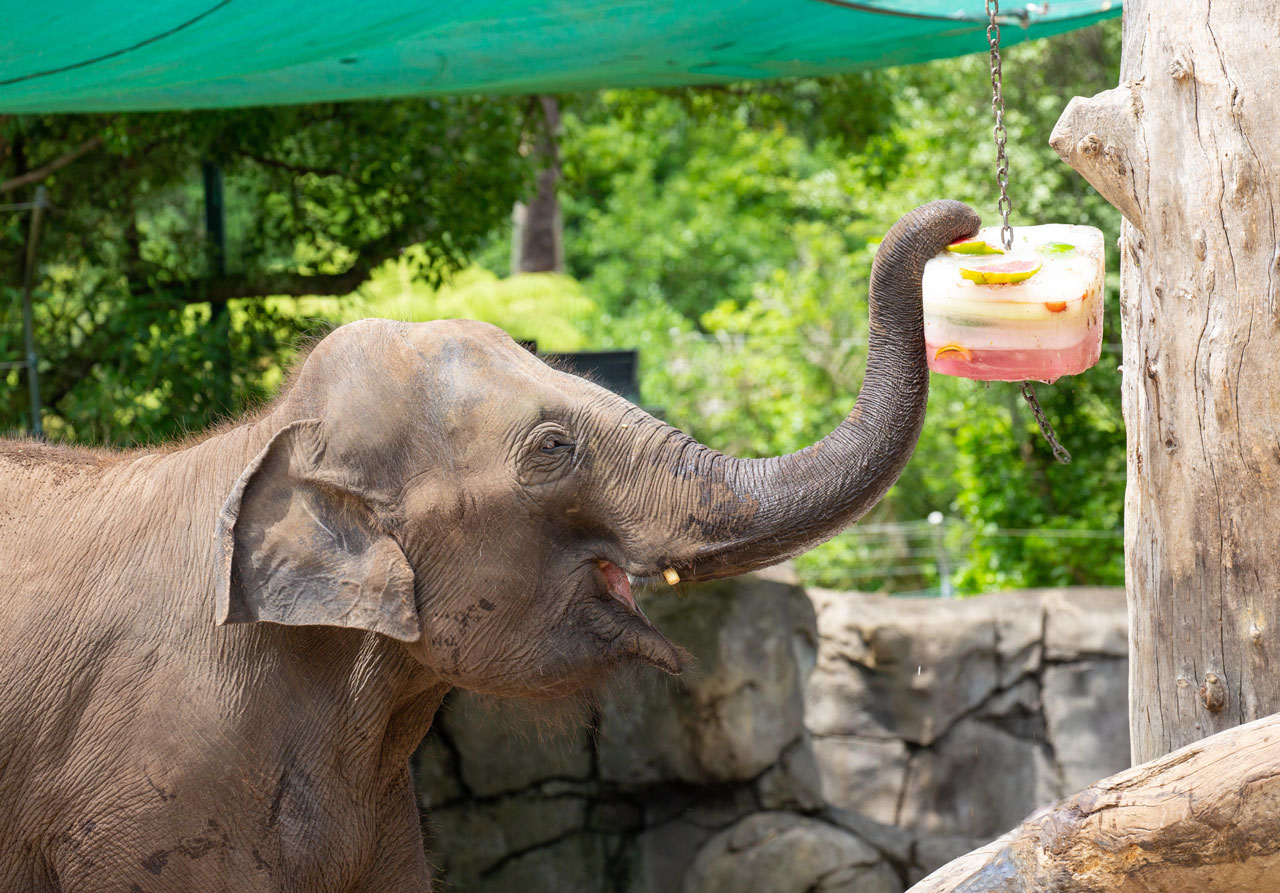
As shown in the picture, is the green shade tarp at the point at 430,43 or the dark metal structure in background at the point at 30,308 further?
the dark metal structure in background at the point at 30,308

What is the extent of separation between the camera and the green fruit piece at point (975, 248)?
7.29 feet

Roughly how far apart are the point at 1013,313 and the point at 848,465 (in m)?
0.35

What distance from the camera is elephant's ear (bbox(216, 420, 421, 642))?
2266 mm

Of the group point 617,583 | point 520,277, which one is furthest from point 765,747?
point 520,277

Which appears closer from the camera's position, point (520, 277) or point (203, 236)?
point (203, 236)

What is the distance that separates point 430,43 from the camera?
13.4 feet

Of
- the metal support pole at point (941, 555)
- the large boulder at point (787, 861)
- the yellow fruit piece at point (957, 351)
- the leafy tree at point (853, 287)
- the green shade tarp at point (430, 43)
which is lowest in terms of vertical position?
the large boulder at point (787, 861)

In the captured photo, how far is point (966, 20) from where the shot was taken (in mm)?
4312

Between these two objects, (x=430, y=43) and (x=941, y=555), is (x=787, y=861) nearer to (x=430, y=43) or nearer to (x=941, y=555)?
(x=941, y=555)

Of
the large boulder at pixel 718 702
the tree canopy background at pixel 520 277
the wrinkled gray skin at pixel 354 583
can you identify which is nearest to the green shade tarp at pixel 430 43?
the tree canopy background at pixel 520 277

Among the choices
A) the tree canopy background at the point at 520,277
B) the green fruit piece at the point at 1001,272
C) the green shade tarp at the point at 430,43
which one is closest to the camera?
the green fruit piece at the point at 1001,272

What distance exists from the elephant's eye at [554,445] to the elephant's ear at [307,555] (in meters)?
0.30

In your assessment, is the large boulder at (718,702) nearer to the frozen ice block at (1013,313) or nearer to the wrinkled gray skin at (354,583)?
the wrinkled gray skin at (354,583)

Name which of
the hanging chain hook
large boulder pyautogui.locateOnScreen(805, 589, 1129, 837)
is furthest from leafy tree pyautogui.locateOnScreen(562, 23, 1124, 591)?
the hanging chain hook
